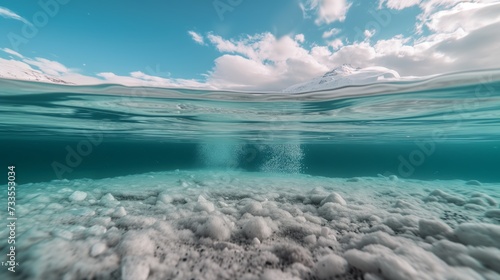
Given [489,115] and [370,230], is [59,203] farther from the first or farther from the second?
[489,115]

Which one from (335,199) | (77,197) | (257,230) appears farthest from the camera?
(77,197)

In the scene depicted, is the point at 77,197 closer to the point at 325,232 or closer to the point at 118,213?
the point at 118,213

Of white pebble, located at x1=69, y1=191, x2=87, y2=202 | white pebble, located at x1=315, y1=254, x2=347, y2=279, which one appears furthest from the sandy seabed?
white pebble, located at x1=69, y1=191, x2=87, y2=202

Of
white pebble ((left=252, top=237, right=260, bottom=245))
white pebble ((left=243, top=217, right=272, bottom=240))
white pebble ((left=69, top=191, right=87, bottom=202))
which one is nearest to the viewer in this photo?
white pebble ((left=252, top=237, right=260, bottom=245))

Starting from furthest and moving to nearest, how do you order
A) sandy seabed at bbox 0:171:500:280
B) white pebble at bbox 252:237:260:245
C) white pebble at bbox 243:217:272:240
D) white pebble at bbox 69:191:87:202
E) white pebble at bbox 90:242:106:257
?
1. white pebble at bbox 69:191:87:202
2. white pebble at bbox 243:217:272:240
3. white pebble at bbox 252:237:260:245
4. white pebble at bbox 90:242:106:257
5. sandy seabed at bbox 0:171:500:280

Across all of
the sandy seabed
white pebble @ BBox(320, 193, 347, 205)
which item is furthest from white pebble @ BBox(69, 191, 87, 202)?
white pebble @ BBox(320, 193, 347, 205)

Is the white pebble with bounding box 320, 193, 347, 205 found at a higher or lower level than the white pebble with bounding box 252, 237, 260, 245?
lower

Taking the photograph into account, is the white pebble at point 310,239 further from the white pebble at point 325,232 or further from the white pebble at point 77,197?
the white pebble at point 77,197

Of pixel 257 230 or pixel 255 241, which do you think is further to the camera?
pixel 257 230

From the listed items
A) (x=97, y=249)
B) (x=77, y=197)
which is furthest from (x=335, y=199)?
(x=77, y=197)

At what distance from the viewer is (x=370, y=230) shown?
3920mm

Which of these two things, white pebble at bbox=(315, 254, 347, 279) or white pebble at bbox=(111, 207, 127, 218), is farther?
white pebble at bbox=(111, 207, 127, 218)

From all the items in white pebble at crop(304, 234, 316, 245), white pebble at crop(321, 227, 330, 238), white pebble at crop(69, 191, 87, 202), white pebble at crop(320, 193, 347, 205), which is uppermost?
white pebble at crop(304, 234, 316, 245)

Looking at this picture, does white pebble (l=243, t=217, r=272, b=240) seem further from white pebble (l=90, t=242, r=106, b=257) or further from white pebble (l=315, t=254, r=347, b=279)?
white pebble (l=90, t=242, r=106, b=257)
